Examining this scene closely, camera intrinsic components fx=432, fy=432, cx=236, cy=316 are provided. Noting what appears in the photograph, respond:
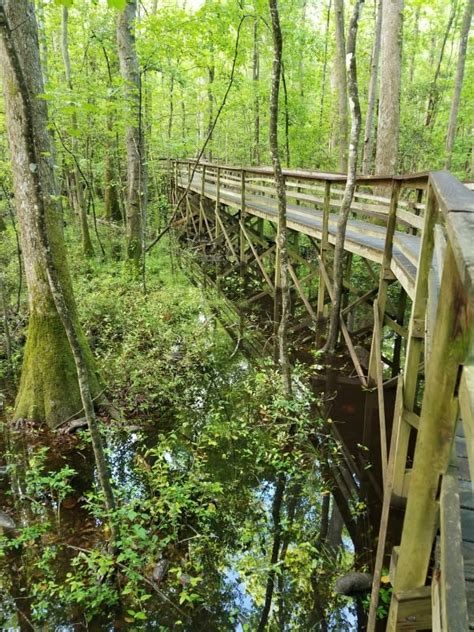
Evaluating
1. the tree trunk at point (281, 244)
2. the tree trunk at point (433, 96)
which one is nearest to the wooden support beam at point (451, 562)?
the tree trunk at point (281, 244)

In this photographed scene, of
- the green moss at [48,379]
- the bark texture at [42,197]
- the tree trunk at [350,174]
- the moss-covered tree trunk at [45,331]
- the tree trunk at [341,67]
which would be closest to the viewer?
the bark texture at [42,197]

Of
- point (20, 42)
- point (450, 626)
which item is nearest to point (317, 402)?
point (450, 626)

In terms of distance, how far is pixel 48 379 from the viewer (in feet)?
18.2

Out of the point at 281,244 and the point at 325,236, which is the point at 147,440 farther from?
the point at 325,236

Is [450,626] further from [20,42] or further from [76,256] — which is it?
[76,256]

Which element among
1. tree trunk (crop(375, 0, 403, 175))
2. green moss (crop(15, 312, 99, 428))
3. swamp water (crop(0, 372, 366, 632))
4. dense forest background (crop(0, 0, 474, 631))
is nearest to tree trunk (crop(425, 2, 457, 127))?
tree trunk (crop(375, 0, 403, 175))

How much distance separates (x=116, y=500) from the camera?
13.8ft

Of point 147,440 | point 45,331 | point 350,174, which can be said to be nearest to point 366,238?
point 350,174

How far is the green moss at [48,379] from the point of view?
217 inches

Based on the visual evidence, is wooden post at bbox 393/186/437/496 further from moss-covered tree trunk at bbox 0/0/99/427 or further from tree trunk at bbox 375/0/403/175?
tree trunk at bbox 375/0/403/175

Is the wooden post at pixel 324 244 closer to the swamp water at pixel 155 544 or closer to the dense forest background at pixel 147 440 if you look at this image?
the dense forest background at pixel 147 440

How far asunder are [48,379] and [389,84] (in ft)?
26.9

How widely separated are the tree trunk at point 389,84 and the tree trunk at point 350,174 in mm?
2960

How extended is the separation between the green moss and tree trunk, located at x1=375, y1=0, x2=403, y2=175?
690 cm
